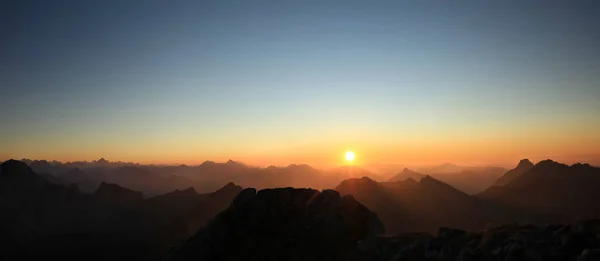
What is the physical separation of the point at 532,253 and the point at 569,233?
6.53 m

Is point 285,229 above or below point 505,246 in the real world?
below

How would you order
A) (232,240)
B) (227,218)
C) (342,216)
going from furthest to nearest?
(227,218), (232,240), (342,216)

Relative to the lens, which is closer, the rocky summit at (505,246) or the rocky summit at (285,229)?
the rocky summit at (505,246)

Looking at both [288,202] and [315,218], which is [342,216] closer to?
[315,218]

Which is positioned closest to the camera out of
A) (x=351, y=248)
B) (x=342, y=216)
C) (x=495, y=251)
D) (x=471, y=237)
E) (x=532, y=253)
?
(x=532, y=253)

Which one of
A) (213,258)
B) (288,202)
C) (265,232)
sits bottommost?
(213,258)

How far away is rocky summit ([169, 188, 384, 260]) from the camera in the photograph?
81000 millimetres

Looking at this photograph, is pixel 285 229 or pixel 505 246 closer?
pixel 505 246

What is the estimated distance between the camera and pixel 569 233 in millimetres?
53500

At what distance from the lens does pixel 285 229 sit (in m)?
87.7

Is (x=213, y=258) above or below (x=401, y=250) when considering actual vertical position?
below

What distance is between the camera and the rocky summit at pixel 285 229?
8100cm

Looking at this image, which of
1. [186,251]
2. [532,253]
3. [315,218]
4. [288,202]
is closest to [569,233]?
[532,253]

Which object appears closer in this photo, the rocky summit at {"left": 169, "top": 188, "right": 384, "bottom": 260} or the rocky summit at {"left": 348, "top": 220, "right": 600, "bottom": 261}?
the rocky summit at {"left": 348, "top": 220, "right": 600, "bottom": 261}
